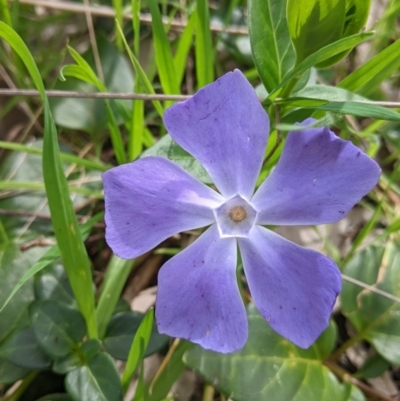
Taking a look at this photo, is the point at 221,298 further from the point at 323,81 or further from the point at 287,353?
the point at 323,81

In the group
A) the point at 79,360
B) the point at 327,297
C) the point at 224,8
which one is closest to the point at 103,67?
the point at 224,8

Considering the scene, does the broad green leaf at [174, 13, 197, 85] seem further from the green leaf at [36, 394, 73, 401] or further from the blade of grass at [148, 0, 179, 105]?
the green leaf at [36, 394, 73, 401]

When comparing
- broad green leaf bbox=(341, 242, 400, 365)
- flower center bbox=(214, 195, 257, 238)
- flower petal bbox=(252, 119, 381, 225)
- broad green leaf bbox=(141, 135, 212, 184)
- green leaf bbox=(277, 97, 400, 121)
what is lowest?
broad green leaf bbox=(341, 242, 400, 365)

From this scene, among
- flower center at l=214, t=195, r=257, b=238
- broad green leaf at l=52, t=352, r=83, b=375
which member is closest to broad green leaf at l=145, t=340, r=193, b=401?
broad green leaf at l=52, t=352, r=83, b=375

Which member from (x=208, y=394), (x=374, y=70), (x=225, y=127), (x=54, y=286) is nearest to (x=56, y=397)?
(x=54, y=286)

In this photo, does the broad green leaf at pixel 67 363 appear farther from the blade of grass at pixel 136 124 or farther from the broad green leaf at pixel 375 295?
the broad green leaf at pixel 375 295

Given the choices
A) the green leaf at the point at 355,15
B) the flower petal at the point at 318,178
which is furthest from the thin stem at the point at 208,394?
the green leaf at the point at 355,15
